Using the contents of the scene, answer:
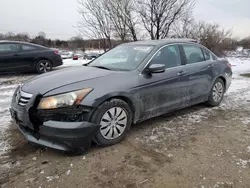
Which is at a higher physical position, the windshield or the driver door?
the windshield

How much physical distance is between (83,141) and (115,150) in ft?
1.62

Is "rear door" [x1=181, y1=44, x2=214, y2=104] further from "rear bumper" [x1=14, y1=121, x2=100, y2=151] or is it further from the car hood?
"rear bumper" [x1=14, y1=121, x2=100, y2=151]

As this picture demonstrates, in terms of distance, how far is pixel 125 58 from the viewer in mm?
3764

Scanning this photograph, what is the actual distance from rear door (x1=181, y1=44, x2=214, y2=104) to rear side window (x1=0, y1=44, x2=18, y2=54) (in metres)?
6.57

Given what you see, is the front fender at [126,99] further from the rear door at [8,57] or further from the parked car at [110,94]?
the rear door at [8,57]

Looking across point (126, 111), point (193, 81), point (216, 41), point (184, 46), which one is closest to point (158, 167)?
point (126, 111)

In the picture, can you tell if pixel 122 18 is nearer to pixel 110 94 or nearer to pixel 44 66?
pixel 44 66

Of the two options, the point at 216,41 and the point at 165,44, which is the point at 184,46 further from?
the point at 216,41

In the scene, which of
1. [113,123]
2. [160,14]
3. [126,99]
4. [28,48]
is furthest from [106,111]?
[160,14]

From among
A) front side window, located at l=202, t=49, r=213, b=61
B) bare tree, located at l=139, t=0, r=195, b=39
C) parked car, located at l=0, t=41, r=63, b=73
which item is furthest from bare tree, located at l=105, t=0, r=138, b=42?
front side window, located at l=202, t=49, r=213, b=61

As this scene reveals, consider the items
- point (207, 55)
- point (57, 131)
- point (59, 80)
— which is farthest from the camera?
point (207, 55)

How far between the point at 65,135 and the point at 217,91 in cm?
→ 355

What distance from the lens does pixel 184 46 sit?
4176 mm

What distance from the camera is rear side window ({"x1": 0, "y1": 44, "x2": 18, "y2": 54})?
26.3 feet
